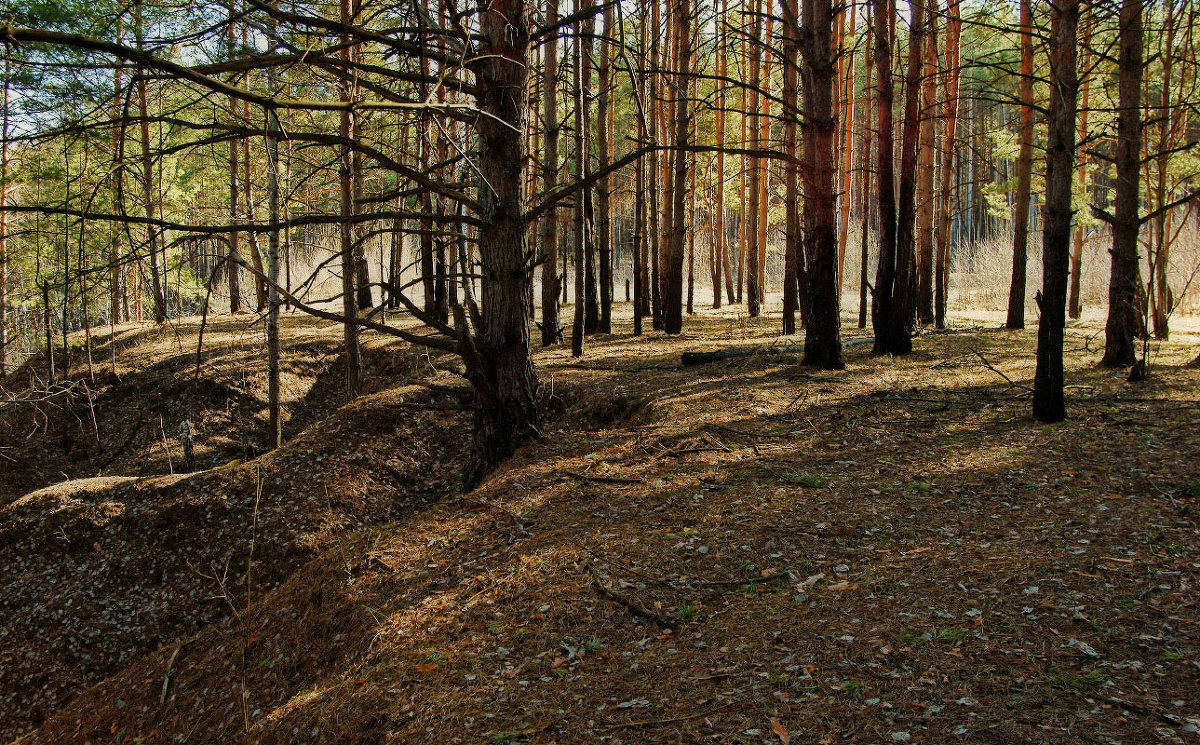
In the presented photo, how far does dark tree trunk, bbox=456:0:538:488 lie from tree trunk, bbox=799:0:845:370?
12.9 feet

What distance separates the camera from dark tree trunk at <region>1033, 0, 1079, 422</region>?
6.24m

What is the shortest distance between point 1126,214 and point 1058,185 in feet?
12.2

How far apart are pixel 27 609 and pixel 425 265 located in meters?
5.87

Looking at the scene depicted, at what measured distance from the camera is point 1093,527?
4781 millimetres

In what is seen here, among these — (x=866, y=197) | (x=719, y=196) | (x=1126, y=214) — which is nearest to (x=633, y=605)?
(x=1126, y=214)

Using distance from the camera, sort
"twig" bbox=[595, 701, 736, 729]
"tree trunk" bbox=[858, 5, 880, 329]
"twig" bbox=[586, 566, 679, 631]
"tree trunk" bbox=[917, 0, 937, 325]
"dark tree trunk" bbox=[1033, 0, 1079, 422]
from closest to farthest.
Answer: "twig" bbox=[595, 701, 736, 729] < "twig" bbox=[586, 566, 679, 631] < "dark tree trunk" bbox=[1033, 0, 1079, 422] < "tree trunk" bbox=[858, 5, 880, 329] < "tree trunk" bbox=[917, 0, 937, 325]

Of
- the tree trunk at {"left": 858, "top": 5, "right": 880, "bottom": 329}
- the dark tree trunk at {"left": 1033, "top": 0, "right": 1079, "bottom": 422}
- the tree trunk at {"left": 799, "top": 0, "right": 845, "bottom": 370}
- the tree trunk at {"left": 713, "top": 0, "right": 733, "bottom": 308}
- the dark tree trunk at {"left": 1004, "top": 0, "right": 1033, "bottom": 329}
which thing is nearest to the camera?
the dark tree trunk at {"left": 1033, "top": 0, "right": 1079, "bottom": 422}

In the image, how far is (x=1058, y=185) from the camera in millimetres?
6375

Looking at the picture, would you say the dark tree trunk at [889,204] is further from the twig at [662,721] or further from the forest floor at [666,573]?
the twig at [662,721]

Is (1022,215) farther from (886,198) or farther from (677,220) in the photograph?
(677,220)

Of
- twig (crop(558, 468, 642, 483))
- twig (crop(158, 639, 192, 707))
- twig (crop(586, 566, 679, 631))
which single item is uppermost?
twig (crop(558, 468, 642, 483))

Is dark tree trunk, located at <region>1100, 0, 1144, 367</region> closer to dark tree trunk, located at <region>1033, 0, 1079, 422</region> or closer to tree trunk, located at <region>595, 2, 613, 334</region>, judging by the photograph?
dark tree trunk, located at <region>1033, 0, 1079, 422</region>

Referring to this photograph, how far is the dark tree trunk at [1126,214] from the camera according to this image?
8969mm

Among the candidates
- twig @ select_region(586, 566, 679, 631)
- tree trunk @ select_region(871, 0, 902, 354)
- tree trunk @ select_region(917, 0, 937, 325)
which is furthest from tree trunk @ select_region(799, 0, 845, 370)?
twig @ select_region(586, 566, 679, 631)
